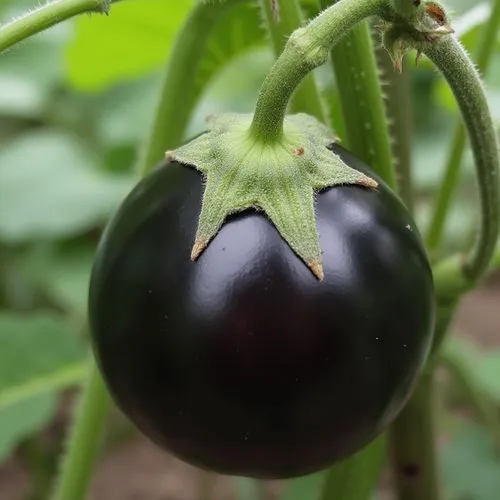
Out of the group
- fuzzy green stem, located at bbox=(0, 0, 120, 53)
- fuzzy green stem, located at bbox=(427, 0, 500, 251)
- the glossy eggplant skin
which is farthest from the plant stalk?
fuzzy green stem, located at bbox=(0, 0, 120, 53)

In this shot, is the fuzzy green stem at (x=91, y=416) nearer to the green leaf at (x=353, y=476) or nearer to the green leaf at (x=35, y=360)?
the green leaf at (x=353, y=476)

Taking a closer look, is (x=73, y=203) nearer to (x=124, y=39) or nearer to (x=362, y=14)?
(x=124, y=39)

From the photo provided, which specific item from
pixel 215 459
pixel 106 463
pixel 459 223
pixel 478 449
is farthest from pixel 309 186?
pixel 106 463

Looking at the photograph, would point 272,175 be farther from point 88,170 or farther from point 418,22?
point 88,170

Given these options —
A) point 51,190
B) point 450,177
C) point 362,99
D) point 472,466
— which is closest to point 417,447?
point 450,177

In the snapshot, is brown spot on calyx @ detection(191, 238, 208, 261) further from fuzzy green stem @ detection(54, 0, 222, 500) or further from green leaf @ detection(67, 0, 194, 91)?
green leaf @ detection(67, 0, 194, 91)

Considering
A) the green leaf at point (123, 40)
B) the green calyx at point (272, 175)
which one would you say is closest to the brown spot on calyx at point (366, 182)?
the green calyx at point (272, 175)

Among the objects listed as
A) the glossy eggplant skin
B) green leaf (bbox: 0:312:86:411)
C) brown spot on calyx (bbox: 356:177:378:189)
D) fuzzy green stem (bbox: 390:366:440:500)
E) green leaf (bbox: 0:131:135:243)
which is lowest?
green leaf (bbox: 0:131:135:243)
